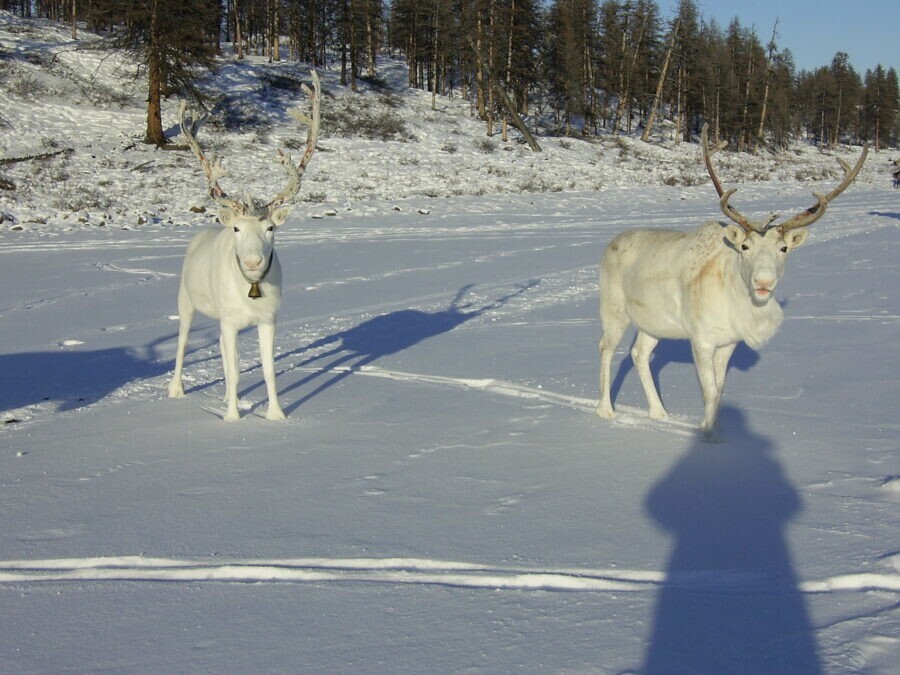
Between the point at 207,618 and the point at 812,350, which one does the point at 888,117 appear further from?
the point at 207,618

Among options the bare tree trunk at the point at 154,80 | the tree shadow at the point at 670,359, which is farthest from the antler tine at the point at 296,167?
the bare tree trunk at the point at 154,80

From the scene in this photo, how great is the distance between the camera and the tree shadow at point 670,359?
334 inches

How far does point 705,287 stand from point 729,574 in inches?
115

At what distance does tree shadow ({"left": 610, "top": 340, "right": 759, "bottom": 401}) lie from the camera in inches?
334

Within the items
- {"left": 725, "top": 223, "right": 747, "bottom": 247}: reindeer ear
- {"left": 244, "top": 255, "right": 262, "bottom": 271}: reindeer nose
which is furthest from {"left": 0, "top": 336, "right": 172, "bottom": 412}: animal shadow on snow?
{"left": 725, "top": 223, "right": 747, "bottom": 247}: reindeer ear

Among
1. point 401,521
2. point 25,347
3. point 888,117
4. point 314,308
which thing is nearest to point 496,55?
point 314,308

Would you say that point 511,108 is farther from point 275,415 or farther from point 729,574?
point 729,574

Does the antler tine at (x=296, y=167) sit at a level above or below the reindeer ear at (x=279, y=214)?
above

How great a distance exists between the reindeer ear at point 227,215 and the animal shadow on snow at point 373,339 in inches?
68.8

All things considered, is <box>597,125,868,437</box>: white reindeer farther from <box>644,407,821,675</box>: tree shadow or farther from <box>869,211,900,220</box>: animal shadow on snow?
<box>869,211,900,220</box>: animal shadow on snow

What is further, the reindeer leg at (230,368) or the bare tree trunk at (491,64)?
the bare tree trunk at (491,64)

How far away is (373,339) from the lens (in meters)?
10.5

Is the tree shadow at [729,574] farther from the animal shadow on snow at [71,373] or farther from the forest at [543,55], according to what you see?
the forest at [543,55]

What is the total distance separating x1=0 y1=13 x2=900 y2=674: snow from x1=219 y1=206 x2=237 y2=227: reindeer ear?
1707mm
